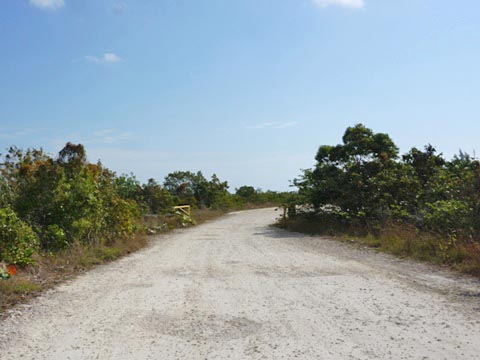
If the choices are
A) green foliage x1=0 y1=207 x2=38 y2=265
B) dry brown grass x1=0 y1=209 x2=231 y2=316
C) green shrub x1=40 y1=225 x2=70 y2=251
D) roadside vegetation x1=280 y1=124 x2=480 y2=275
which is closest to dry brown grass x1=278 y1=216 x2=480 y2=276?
roadside vegetation x1=280 y1=124 x2=480 y2=275

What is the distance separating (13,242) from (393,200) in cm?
1276

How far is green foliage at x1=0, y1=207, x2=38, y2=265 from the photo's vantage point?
8.41 m

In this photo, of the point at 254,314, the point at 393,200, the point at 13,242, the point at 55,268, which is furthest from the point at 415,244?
the point at 13,242

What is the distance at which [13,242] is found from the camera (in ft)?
28.3

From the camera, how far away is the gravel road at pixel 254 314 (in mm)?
4422

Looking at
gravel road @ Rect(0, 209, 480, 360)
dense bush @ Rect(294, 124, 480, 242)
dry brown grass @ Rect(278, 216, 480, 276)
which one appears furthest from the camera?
dense bush @ Rect(294, 124, 480, 242)

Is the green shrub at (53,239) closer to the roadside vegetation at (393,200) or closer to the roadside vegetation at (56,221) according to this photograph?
the roadside vegetation at (56,221)

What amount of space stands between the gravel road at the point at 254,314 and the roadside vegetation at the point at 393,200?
172cm

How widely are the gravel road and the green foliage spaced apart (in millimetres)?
1222

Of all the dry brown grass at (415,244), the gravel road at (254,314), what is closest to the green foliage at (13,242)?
the gravel road at (254,314)

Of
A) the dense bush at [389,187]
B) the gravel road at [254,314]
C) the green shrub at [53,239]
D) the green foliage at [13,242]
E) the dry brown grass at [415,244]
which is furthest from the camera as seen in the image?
the dense bush at [389,187]

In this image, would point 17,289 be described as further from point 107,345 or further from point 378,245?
point 378,245

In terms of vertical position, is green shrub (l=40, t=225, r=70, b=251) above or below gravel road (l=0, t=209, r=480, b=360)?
above

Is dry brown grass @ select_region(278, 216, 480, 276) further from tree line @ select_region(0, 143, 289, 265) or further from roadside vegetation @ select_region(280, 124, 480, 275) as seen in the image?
tree line @ select_region(0, 143, 289, 265)
